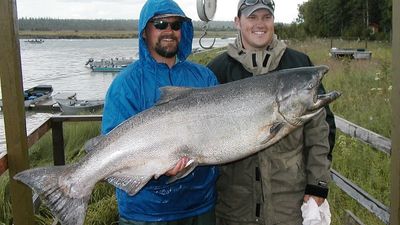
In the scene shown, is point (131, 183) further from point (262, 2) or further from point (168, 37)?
point (262, 2)

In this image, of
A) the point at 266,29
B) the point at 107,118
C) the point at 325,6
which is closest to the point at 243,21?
the point at 266,29

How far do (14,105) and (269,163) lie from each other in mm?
1979

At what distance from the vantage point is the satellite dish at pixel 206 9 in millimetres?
6102

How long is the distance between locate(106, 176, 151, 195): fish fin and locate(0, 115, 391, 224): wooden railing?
89cm

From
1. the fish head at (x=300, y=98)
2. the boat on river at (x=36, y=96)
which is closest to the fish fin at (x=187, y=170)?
the fish head at (x=300, y=98)

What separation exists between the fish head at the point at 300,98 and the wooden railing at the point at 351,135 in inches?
47.3

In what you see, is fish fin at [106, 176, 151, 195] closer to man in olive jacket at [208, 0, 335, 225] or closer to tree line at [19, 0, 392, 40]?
man in olive jacket at [208, 0, 335, 225]

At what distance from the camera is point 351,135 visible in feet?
15.5

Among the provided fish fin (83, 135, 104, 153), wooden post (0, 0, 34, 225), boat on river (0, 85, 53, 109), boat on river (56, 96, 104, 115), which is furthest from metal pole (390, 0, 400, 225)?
boat on river (0, 85, 53, 109)

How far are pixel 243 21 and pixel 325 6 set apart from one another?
242 ft

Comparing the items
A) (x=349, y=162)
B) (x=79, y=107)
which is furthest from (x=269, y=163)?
(x=79, y=107)

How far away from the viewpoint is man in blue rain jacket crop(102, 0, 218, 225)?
3.26 m

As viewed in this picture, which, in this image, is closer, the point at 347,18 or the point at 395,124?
the point at 395,124

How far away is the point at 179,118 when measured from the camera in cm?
308
